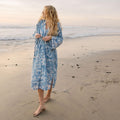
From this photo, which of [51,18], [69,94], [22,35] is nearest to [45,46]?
[51,18]

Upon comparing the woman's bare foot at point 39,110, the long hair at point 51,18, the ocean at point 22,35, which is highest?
the long hair at point 51,18

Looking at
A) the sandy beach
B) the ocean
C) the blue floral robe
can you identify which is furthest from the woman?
the ocean

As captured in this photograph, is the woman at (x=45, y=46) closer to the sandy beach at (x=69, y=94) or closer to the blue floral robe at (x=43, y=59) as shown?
the blue floral robe at (x=43, y=59)

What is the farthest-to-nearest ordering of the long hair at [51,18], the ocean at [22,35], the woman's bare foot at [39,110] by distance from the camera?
the ocean at [22,35], the woman's bare foot at [39,110], the long hair at [51,18]

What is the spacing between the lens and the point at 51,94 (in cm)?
380

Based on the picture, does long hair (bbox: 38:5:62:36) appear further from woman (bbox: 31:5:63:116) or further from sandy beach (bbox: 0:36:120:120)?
sandy beach (bbox: 0:36:120:120)

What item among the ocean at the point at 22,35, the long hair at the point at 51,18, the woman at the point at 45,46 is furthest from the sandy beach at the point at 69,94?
the ocean at the point at 22,35

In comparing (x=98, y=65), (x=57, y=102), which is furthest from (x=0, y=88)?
(x=98, y=65)

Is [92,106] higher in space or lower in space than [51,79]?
lower

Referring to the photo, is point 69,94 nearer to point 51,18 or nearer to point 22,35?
point 51,18

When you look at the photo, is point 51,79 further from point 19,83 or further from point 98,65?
point 98,65

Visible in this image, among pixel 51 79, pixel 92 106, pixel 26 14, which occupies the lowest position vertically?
pixel 92 106

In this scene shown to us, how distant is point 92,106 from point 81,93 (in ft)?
1.91

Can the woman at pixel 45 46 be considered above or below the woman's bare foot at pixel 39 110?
above
